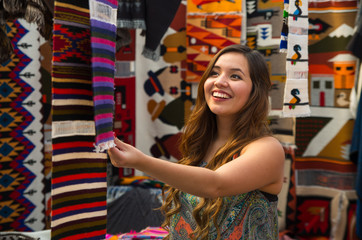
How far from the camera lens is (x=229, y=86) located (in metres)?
1.53

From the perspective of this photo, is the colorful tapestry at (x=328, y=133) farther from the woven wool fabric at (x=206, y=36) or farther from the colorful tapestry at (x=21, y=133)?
the colorful tapestry at (x=21, y=133)

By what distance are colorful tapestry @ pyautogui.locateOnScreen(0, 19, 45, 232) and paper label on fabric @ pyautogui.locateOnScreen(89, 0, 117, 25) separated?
1952mm

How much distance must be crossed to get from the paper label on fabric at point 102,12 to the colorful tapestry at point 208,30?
6.69ft

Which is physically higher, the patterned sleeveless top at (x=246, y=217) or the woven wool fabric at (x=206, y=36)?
the woven wool fabric at (x=206, y=36)

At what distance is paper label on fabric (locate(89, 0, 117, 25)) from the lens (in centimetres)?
102

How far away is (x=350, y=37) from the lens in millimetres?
3176

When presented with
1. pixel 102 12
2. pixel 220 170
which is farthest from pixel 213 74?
pixel 102 12

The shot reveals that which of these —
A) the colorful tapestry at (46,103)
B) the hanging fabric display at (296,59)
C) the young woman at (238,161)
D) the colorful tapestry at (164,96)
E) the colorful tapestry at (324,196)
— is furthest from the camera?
the colorful tapestry at (164,96)

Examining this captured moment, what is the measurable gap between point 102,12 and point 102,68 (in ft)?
0.50

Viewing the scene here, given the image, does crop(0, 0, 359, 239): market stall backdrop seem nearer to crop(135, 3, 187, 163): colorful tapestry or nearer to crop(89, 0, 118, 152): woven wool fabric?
crop(135, 3, 187, 163): colorful tapestry

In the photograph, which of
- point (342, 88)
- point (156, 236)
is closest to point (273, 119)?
point (342, 88)

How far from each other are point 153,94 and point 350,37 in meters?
1.68

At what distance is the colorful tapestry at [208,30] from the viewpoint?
3.02m

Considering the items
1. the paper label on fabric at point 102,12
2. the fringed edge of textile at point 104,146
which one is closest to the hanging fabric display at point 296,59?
the paper label on fabric at point 102,12
